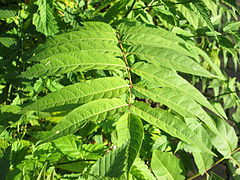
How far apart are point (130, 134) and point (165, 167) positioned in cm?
42

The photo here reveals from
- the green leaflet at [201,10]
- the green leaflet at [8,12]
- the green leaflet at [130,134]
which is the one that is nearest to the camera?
the green leaflet at [130,134]

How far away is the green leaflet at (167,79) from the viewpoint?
79 cm

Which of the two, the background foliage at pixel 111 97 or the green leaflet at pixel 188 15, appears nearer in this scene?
the background foliage at pixel 111 97

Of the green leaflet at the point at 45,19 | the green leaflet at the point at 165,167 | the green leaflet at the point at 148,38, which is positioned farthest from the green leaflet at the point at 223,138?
the green leaflet at the point at 45,19

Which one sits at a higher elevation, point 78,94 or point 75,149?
point 78,94

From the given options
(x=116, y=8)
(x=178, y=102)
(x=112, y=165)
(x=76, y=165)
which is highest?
(x=116, y=8)

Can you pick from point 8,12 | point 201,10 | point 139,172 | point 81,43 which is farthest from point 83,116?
point 8,12

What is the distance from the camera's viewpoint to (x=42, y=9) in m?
1.32

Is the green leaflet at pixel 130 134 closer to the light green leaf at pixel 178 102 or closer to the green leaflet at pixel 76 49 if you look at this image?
the light green leaf at pixel 178 102

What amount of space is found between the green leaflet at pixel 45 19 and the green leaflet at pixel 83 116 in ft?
2.19

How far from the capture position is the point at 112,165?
0.70m

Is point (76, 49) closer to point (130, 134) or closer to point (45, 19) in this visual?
point (130, 134)

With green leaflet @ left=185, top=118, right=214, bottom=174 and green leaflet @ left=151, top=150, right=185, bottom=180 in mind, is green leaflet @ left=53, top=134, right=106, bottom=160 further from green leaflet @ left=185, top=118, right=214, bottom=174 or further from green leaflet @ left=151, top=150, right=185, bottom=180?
green leaflet @ left=185, top=118, right=214, bottom=174

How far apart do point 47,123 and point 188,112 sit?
3.56ft
